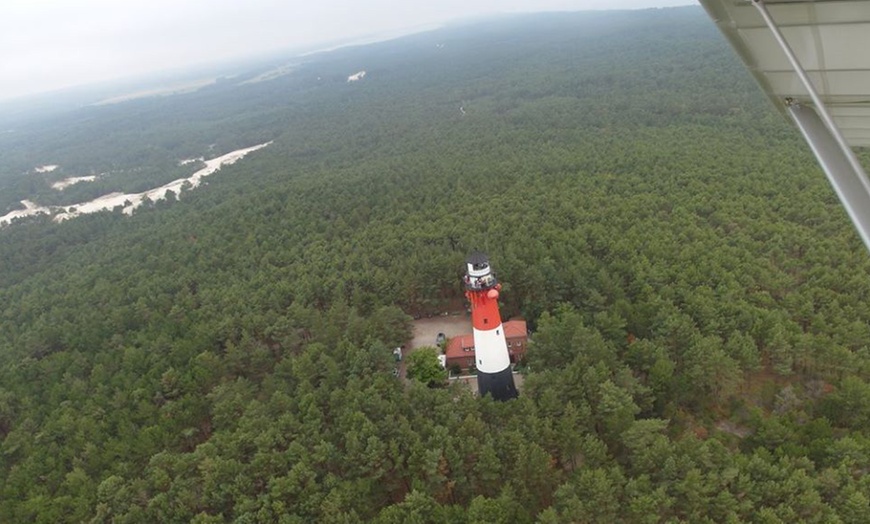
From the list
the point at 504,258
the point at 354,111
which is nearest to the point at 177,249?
the point at 504,258

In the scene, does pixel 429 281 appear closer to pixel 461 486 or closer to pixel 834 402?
pixel 461 486

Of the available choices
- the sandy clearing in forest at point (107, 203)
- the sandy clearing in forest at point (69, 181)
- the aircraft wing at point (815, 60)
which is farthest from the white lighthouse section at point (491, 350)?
the sandy clearing in forest at point (69, 181)

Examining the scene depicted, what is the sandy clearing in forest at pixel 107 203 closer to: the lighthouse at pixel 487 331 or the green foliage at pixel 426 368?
the green foliage at pixel 426 368

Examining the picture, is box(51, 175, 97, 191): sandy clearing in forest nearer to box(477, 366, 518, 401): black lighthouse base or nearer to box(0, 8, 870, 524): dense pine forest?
box(0, 8, 870, 524): dense pine forest

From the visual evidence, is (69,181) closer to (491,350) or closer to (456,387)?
(456,387)

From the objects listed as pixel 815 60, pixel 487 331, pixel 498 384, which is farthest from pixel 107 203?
pixel 815 60

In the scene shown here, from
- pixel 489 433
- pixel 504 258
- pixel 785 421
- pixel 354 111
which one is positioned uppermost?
pixel 354 111
